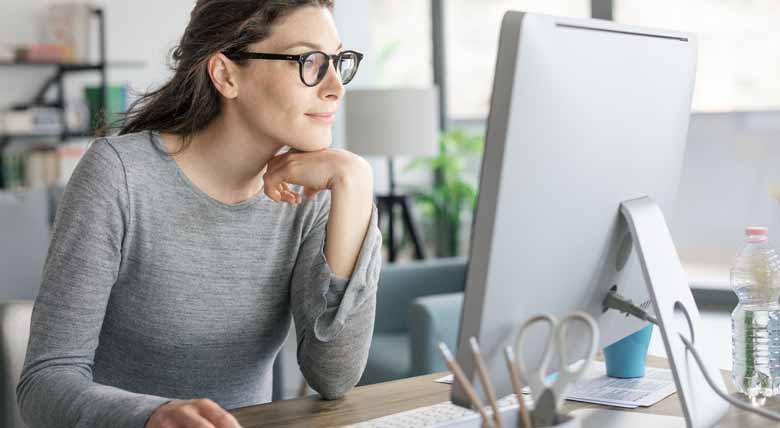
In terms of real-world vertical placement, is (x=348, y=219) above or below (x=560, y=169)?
below

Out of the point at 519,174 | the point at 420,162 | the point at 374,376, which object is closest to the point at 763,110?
the point at 420,162

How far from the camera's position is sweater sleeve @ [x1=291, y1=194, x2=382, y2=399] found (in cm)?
140

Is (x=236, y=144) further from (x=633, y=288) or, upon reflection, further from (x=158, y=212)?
(x=633, y=288)

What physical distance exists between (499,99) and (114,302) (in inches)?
33.0

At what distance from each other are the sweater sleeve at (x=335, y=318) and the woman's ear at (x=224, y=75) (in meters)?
0.28

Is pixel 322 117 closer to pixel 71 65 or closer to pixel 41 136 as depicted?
pixel 71 65

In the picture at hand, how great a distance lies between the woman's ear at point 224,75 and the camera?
1510mm

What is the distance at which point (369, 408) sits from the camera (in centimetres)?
131

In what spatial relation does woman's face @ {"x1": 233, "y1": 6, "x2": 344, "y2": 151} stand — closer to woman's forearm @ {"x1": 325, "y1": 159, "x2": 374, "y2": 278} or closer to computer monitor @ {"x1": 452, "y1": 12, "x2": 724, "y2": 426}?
woman's forearm @ {"x1": 325, "y1": 159, "x2": 374, "y2": 278}

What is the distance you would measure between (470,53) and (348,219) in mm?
4394

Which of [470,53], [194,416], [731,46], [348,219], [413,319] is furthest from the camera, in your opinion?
[470,53]

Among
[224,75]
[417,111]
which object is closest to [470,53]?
[417,111]

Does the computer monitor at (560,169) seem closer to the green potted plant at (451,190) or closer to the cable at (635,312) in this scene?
the cable at (635,312)

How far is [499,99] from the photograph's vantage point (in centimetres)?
82
